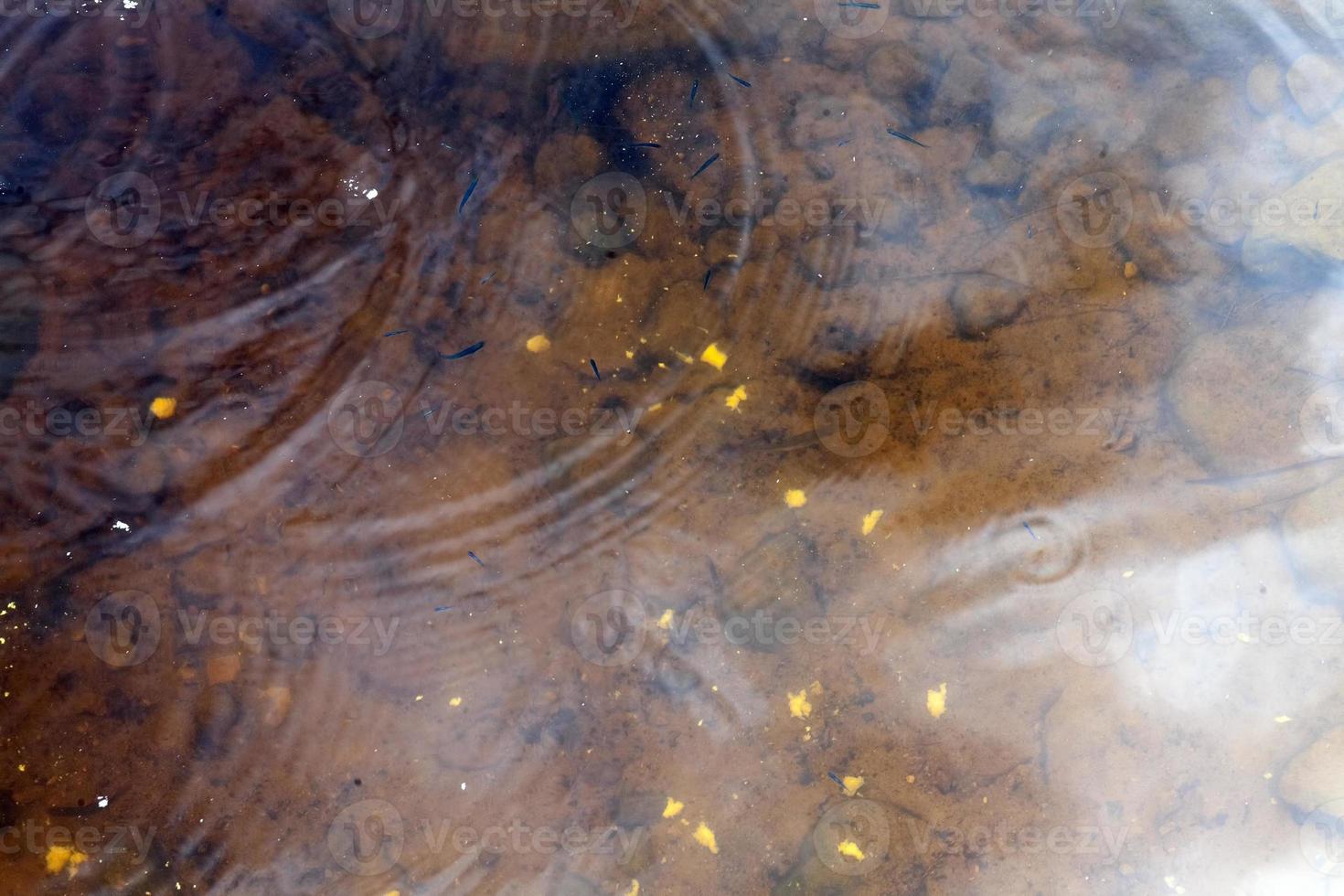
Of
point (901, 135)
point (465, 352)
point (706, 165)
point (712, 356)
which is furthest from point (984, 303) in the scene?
point (465, 352)

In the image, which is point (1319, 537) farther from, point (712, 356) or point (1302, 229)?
point (712, 356)

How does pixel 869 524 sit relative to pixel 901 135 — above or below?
below

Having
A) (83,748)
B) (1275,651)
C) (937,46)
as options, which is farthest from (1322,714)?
(83,748)

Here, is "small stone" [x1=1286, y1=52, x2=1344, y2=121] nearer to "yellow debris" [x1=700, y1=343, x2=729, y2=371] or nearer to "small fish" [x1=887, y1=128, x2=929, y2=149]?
"small fish" [x1=887, y1=128, x2=929, y2=149]

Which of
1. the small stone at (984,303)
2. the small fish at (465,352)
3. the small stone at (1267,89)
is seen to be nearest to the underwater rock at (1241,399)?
the small stone at (984,303)

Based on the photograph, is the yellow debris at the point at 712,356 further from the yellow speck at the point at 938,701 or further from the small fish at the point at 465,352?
the yellow speck at the point at 938,701

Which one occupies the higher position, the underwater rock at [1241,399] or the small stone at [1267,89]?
the small stone at [1267,89]

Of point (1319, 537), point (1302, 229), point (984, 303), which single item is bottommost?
point (1319, 537)
